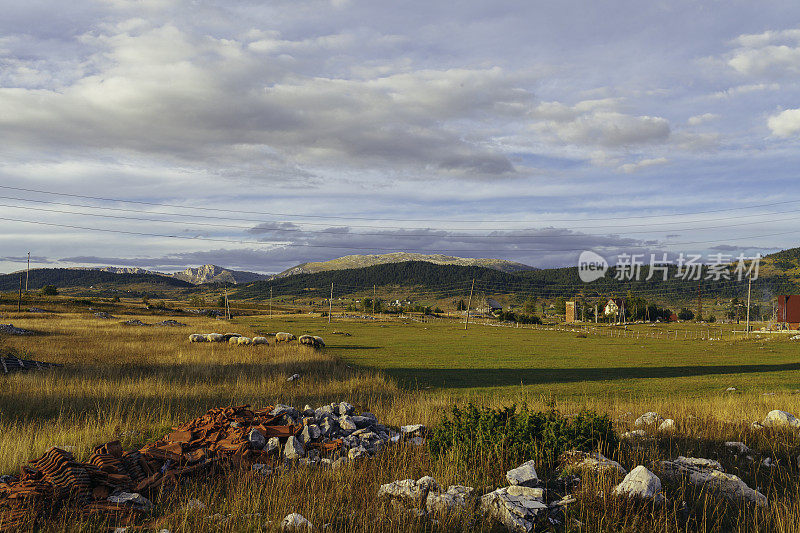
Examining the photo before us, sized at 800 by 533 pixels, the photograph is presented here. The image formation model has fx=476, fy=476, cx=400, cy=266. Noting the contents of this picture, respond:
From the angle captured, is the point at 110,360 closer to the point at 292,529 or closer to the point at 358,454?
the point at 358,454

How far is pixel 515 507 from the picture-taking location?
738 centimetres

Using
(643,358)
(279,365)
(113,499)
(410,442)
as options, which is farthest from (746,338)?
(113,499)

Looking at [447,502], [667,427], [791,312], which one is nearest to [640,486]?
[447,502]

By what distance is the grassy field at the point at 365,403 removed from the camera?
7629mm

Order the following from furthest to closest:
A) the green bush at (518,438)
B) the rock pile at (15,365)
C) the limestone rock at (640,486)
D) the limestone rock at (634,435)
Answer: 1. the rock pile at (15,365)
2. the limestone rock at (634,435)
3. the green bush at (518,438)
4. the limestone rock at (640,486)

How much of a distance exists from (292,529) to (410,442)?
14.8 feet

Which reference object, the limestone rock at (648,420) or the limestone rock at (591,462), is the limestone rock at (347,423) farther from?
the limestone rock at (648,420)

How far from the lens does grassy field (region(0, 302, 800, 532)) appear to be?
7629 mm

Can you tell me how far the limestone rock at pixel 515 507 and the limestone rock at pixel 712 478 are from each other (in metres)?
3.32

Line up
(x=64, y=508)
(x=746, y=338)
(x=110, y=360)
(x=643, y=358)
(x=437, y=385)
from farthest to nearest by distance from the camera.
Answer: (x=746, y=338) → (x=643, y=358) → (x=110, y=360) → (x=437, y=385) → (x=64, y=508)

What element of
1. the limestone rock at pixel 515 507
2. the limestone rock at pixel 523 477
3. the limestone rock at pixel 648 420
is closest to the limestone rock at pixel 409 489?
the limestone rock at pixel 515 507

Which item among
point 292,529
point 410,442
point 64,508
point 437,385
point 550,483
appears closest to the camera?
point 292,529

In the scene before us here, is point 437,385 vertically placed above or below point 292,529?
below

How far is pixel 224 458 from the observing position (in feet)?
32.7
